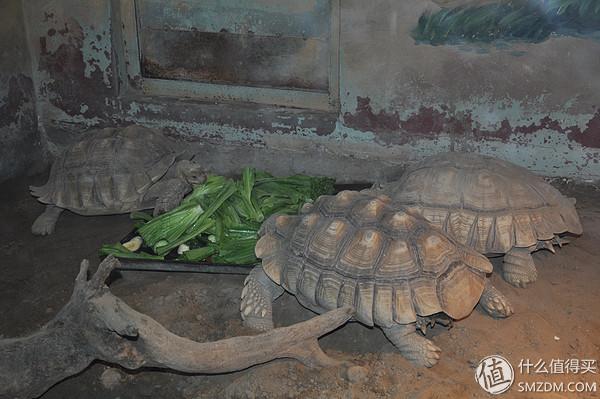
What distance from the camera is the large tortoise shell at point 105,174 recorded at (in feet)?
17.3

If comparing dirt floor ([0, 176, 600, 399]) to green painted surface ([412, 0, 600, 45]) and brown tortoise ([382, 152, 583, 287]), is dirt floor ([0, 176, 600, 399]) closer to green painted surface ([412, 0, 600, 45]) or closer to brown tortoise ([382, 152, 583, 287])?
brown tortoise ([382, 152, 583, 287])

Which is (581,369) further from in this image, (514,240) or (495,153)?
(495,153)

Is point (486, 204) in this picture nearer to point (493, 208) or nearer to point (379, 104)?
point (493, 208)

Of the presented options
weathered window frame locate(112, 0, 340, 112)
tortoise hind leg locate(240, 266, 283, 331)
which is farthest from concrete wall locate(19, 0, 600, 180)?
tortoise hind leg locate(240, 266, 283, 331)

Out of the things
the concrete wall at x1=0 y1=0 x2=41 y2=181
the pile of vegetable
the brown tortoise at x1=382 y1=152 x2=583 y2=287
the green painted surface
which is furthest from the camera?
the concrete wall at x1=0 y1=0 x2=41 y2=181

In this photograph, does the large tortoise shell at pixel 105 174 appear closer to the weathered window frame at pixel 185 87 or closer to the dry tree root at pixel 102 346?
the weathered window frame at pixel 185 87

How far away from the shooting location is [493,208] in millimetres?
4297

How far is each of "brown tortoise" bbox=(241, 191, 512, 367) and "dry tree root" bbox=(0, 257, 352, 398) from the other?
16.7 inches

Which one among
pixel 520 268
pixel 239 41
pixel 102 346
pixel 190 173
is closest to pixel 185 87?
pixel 239 41

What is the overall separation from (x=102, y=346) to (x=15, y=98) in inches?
150

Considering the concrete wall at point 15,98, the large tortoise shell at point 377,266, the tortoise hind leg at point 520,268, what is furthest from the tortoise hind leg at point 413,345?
the concrete wall at point 15,98

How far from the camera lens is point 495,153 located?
539 cm

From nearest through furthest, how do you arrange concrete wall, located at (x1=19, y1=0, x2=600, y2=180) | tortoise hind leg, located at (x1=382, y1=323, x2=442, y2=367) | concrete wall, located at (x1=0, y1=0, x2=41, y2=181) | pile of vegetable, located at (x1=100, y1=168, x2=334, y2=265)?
tortoise hind leg, located at (x1=382, y1=323, x2=442, y2=367), pile of vegetable, located at (x1=100, y1=168, x2=334, y2=265), concrete wall, located at (x1=19, y1=0, x2=600, y2=180), concrete wall, located at (x1=0, y1=0, x2=41, y2=181)

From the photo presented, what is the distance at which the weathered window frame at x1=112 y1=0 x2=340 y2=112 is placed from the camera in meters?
5.70
